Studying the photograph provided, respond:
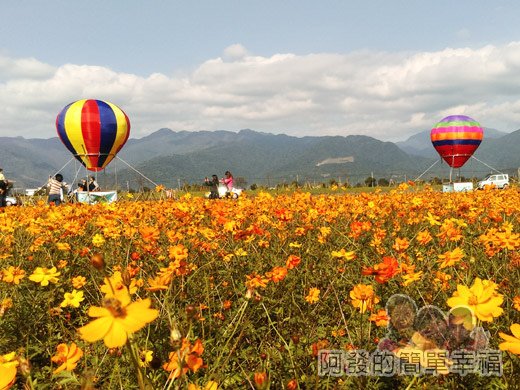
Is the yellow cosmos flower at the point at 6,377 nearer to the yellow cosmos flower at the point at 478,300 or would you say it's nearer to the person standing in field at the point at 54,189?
the yellow cosmos flower at the point at 478,300

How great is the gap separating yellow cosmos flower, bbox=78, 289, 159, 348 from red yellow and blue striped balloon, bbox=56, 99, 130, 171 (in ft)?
62.6

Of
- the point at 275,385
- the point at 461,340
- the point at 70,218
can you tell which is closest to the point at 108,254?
the point at 70,218

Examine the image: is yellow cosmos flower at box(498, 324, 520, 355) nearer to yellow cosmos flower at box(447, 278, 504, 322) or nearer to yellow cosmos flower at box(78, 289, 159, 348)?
yellow cosmos flower at box(447, 278, 504, 322)

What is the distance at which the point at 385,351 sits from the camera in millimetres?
1430

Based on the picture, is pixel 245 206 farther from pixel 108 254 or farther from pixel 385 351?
pixel 385 351

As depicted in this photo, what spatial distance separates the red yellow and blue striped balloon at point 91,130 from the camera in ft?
59.9

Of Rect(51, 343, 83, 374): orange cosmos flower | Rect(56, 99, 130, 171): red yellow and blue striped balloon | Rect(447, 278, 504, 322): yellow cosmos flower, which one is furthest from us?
Rect(56, 99, 130, 171): red yellow and blue striped balloon

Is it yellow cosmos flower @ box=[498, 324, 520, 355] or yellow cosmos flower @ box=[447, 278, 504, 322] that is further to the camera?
yellow cosmos flower @ box=[447, 278, 504, 322]

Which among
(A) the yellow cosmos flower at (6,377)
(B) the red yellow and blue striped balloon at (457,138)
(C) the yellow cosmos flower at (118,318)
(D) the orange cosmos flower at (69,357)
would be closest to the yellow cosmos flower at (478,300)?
(C) the yellow cosmos flower at (118,318)

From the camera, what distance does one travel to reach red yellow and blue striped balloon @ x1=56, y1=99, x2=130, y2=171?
1827 centimetres

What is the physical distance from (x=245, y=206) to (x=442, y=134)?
2740 centimetres

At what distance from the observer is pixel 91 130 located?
60.2ft

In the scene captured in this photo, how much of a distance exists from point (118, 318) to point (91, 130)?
19.4 metres

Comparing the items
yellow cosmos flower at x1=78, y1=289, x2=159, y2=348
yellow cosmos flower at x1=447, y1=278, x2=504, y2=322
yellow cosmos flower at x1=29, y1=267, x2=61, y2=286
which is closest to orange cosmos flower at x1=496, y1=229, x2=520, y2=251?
yellow cosmos flower at x1=447, y1=278, x2=504, y2=322
